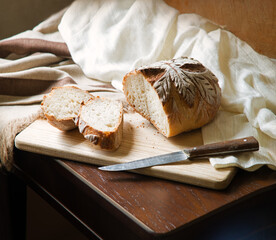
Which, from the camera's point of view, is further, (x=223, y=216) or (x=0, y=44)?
(x=0, y=44)

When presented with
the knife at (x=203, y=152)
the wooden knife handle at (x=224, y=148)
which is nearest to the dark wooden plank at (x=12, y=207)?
the knife at (x=203, y=152)

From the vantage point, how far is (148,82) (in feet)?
3.42

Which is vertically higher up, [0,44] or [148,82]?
[148,82]

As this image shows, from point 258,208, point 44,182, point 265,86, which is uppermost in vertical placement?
point 265,86

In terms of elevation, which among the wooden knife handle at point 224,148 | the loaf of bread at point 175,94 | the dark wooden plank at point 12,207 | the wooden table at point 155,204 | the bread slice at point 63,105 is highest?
the loaf of bread at point 175,94

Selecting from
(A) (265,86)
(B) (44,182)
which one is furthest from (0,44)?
(A) (265,86)

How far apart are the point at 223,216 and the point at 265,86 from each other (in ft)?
1.70

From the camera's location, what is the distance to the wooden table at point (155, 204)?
0.77 m

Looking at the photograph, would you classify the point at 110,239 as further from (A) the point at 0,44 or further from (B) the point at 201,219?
(A) the point at 0,44

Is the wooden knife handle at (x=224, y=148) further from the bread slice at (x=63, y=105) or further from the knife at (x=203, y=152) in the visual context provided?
the bread slice at (x=63, y=105)

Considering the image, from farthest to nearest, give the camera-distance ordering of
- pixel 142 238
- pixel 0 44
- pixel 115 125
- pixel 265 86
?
pixel 0 44 < pixel 265 86 < pixel 115 125 < pixel 142 238

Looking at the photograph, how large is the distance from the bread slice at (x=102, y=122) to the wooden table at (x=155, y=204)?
0.24 feet

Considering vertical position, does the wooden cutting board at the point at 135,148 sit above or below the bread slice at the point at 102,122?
below

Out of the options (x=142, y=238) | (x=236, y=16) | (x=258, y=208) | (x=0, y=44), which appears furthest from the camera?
(x=0, y=44)
